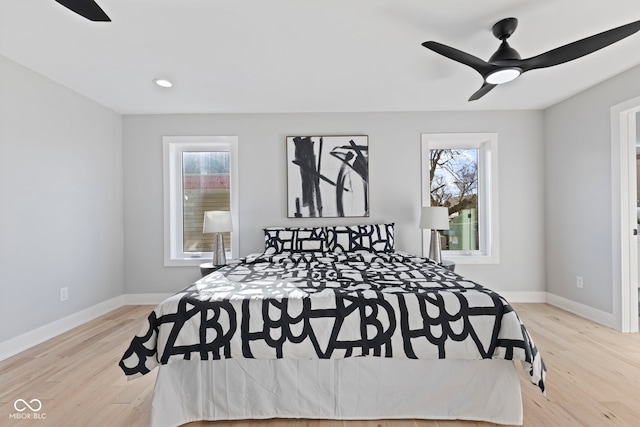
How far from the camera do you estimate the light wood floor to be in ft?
5.70

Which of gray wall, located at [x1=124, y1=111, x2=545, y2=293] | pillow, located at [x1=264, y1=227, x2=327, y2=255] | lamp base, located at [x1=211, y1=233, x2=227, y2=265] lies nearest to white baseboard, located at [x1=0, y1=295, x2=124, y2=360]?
gray wall, located at [x1=124, y1=111, x2=545, y2=293]

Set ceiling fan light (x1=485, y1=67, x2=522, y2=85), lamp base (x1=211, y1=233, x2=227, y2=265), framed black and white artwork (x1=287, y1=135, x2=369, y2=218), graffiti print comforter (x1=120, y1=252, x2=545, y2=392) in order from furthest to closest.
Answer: framed black and white artwork (x1=287, y1=135, x2=369, y2=218)
lamp base (x1=211, y1=233, x2=227, y2=265)
ceiling fan light (x1=485, y1=67, x2=522, y2=85)
graffiti print comforter (x1=120, y1=252, x2=545, y2=392)

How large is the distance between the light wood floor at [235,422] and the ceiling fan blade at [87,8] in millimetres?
2034

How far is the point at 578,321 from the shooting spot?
3213 mm

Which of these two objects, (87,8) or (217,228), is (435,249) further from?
(87,8)

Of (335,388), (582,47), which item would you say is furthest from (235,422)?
(582,47)

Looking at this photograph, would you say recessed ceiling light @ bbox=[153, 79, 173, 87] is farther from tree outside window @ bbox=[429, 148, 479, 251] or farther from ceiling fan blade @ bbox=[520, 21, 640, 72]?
tree outside window @ bbox=[429, 148, 479, 251]

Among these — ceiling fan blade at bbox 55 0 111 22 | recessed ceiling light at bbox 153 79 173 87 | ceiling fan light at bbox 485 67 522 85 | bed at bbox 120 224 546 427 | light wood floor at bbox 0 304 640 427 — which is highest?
recessed ceiling light at bbox 153 79 173 87

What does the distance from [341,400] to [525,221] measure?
3.28 metres

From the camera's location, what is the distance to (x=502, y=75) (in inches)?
86.0

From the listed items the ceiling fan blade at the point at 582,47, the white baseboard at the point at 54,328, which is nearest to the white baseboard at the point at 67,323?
the white baseboard at the point at 54,328

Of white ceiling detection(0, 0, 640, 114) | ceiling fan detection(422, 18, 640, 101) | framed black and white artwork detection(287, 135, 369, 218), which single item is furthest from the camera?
framed black and white artwork detection(287, 135, 369, 218)

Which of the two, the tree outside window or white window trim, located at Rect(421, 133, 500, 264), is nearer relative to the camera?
white window trim, located at Rect(421, 133, 500, 264)

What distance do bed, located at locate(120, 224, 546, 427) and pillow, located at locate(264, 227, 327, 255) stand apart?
1595mm
